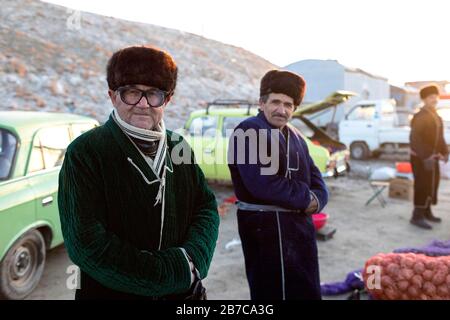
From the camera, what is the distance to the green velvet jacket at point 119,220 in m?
1.33

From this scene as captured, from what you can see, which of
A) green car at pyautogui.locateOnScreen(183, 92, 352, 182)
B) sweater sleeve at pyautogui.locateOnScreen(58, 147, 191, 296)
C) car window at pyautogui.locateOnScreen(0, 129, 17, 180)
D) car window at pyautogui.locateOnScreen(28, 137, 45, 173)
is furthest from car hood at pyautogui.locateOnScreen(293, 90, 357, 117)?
sweater sleeve at pyautogui.locateOnScreen(58, 147, 191, 296)

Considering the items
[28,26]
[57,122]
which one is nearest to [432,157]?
[57,122]

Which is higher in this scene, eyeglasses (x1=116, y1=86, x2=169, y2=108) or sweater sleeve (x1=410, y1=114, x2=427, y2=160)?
eyeglasses (x1=116, y1=86, x2=169, y2=108)

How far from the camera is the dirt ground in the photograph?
3.95 meters

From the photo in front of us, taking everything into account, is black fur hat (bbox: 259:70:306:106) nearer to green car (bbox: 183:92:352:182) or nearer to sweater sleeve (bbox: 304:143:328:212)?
sweater sleeve (bbox: 304:143:328:212)

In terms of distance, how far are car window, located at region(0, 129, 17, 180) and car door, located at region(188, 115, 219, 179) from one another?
161 inches

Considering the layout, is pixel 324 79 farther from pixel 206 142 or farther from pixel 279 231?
pixel 279 231

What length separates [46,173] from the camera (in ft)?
13.0

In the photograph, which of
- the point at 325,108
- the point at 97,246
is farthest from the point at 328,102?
the point at 97,246

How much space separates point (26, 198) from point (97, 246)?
2.65 meters

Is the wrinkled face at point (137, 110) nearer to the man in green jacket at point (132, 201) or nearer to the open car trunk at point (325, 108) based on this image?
the man in green jacket at point (132, 201)

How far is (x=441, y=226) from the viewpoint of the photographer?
19.2 ft

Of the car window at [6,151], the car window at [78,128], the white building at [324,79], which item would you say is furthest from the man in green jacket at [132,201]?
the white building at [324,79]
